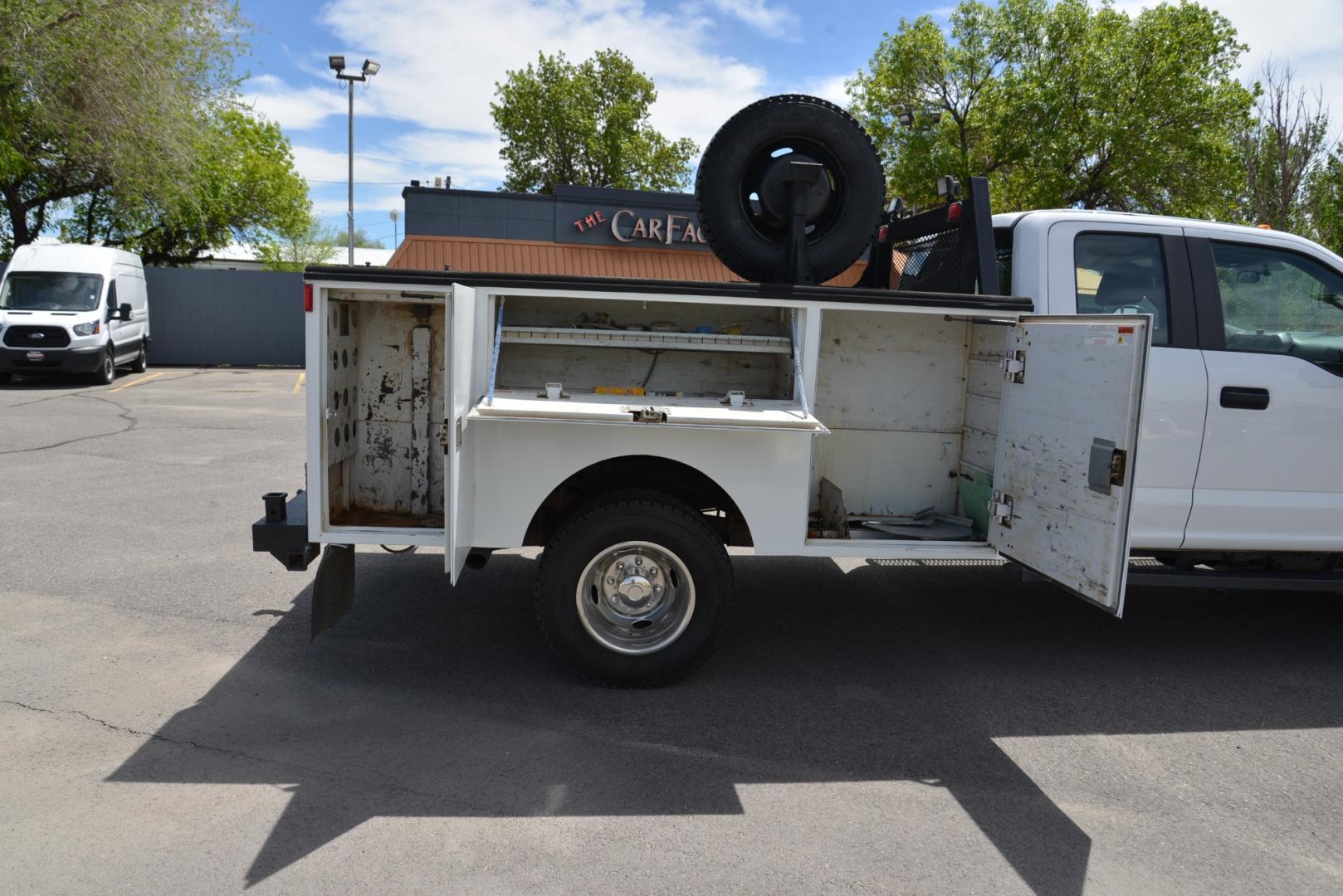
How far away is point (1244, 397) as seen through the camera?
15.9 feet

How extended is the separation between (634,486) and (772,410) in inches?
30.3

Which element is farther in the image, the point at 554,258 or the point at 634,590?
the point at 554,258

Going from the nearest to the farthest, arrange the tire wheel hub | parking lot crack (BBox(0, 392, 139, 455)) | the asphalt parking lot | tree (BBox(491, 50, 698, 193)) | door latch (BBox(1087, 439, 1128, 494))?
1. the asphalt parking lot
2. door latch (BBox(1087, 439, 1128, 494))
3. the tire wheel hub
4. parking lot crack (BBox(0, 392, 139, 455))
5. tree (BBox(491, 50, 698, 193))

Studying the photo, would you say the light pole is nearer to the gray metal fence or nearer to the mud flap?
the gray metal fence

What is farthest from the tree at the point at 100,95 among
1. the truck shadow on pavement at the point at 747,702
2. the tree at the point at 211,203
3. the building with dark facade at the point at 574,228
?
the truck shadow on pavement at the point at 747,702

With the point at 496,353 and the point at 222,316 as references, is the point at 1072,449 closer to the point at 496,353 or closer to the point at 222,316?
the point at 496,353

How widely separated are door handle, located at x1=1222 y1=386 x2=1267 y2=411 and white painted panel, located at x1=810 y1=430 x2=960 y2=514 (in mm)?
1325

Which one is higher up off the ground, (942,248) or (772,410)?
(942,248)

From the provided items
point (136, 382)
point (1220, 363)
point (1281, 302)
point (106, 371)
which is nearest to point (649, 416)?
point (1220, 363)

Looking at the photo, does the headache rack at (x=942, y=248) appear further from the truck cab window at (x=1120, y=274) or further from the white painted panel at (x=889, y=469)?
the white painted panel at (x=889, y=469)

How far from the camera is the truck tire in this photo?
4.36m

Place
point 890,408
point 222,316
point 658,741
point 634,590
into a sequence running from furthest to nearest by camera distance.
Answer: point 222,316
point 890,408
point 634,590
point 658,741

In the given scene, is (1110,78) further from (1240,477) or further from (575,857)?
(575,857)

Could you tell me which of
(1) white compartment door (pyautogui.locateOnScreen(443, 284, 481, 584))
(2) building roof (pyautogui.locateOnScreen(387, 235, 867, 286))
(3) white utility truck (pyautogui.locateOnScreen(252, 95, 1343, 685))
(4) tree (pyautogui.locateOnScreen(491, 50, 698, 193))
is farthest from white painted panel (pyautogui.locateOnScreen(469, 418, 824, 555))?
(4) tree (pyautogui.locateOnScreen(491, 50, 698, 193))
